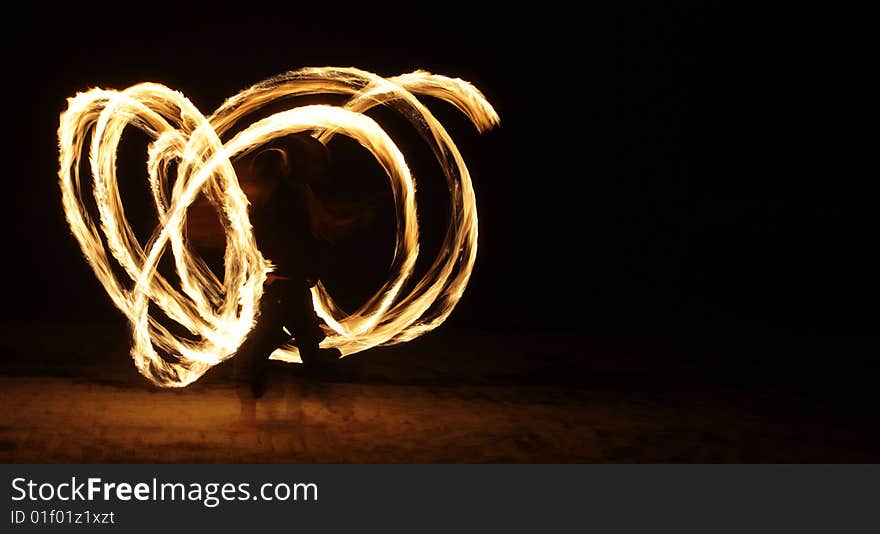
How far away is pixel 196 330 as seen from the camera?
23.4 ft

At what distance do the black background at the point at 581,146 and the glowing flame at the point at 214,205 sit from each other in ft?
12.4

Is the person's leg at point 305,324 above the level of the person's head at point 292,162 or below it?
below

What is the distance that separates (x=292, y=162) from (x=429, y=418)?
5.82ft

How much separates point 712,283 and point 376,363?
7.46m

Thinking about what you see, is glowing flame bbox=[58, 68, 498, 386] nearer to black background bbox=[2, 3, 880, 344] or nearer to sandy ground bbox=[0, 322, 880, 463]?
sandy ground bbox=[0, 322, 880, 463]

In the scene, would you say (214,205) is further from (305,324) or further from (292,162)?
(305,324)

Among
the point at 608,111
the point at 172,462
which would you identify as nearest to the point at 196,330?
the point at 172,462

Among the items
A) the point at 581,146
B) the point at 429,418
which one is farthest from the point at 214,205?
the point at 581,146

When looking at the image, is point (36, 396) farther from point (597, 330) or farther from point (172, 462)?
point (597, 330)

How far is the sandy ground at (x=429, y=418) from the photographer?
19.0 ft

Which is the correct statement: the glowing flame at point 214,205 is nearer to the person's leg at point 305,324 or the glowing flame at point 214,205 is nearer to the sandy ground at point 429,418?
the person's leg at point 305,324

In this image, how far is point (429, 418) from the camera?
663 centimetres

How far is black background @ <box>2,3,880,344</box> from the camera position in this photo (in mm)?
13570

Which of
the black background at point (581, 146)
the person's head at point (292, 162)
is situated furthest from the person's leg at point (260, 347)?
the black background at point (581, 146)
